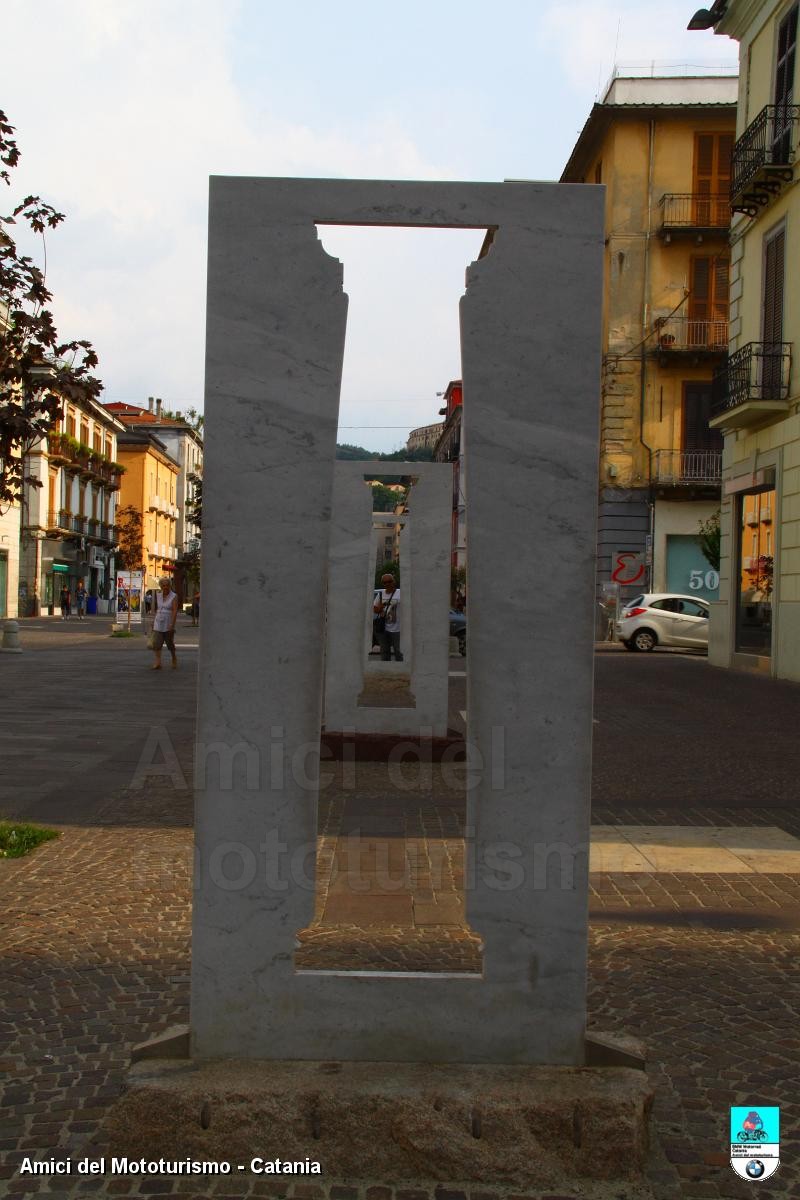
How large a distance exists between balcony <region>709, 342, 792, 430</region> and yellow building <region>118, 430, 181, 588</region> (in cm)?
5747

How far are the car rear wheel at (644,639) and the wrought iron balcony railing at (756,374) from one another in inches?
329

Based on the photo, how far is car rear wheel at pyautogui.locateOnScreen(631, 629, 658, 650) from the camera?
92.0 feet

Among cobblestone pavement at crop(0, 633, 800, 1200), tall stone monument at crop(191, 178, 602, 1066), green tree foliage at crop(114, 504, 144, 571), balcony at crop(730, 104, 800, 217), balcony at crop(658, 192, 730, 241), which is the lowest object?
cobblestone pavement at crop(0, 633, 800, 1200)

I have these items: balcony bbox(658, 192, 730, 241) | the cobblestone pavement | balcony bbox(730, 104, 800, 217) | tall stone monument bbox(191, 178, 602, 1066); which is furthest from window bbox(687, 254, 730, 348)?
tall stone monument bbox(191, 178, 602, 1066)

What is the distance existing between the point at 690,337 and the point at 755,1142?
34504 mm

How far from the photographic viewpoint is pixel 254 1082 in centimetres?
274

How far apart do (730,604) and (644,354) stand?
15.3 metres

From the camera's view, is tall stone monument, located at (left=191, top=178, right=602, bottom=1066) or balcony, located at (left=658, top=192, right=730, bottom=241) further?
balcony, located at (left=658, top=192, right=730, bottom=241)

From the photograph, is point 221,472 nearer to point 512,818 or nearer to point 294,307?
point 294,307

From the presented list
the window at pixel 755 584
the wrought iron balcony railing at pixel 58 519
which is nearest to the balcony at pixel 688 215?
the window at pixel 755 584

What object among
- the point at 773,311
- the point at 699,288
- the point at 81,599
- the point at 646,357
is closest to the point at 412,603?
the point at 773,311

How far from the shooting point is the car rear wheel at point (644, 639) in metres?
28.0

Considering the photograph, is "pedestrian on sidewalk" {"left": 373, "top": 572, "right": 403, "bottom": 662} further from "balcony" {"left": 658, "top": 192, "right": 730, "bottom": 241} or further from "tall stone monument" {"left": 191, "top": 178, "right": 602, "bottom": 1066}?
"balcony" {"left": 658, "top": 192, "right": 730, "bottom": 241}

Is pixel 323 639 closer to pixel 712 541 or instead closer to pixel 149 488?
pixel 712 541
